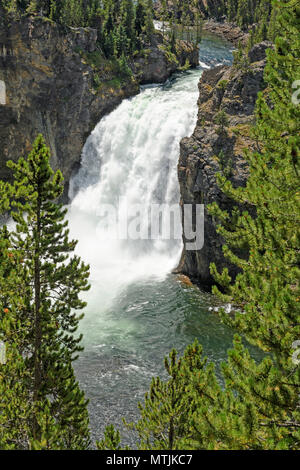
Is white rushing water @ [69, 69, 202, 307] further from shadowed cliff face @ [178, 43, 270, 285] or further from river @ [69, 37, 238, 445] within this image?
shadowed cliff face @ [178, 43, 270, 285]

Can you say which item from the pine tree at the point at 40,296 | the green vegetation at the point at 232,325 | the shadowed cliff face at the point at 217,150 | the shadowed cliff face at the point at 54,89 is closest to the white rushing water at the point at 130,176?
the shadowed cliff face at the point at 54,89

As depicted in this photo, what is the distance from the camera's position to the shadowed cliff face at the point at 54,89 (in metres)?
41.1

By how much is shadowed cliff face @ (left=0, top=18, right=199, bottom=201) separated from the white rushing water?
6.86 feet

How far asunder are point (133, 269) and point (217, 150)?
1385 cm

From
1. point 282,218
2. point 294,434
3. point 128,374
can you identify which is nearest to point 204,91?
point 128,374

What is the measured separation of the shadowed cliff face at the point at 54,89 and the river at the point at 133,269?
7.03 ft

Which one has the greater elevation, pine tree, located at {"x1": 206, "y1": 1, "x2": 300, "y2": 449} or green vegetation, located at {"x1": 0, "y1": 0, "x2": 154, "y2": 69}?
green vegetation, located at {"x1": 0, "y1": 0, "x2": 154, "y2": 69}

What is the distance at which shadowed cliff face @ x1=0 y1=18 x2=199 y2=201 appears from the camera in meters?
41.1

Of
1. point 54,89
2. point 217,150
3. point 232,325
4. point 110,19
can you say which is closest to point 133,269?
point 217,150

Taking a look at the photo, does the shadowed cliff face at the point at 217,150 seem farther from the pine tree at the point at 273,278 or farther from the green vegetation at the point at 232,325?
the pine tree at the point at 273,278

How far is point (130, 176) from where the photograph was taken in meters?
41.5

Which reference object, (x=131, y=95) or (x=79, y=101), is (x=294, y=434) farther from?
(x=131, y=95)

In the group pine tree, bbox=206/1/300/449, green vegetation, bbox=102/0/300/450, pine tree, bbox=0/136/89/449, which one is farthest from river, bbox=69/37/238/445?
pine tree, bbox=206/1/300/449
